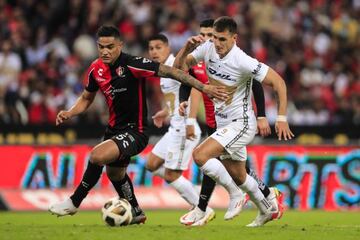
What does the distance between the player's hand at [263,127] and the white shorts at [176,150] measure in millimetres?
2513

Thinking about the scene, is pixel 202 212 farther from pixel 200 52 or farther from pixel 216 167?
pixel 200 52

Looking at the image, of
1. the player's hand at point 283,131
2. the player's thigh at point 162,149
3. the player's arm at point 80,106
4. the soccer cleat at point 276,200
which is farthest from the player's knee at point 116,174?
the player's thigh at point 162,149

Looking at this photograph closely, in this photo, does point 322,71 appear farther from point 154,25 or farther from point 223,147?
point 223,147

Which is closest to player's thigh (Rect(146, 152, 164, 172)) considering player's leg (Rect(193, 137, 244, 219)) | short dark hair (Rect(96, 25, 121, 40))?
player's leg (Rect(193, 137, 244, 219))

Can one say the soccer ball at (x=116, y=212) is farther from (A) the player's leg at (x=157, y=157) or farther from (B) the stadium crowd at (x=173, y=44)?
(B) the stadium crowd at (x=173, y=44)

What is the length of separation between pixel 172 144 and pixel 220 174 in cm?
230

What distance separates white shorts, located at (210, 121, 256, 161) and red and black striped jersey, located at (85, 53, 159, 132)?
99cm

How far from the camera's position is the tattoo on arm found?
11.2 meters

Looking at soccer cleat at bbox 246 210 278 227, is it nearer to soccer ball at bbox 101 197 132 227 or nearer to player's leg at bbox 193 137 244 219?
player's leg at bbox 193 137 244 219

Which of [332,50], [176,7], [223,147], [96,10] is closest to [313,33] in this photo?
[332,50]

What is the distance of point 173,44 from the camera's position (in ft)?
71.8

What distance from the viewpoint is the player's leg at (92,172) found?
451 inches

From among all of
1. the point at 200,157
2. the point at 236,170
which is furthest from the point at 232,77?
the point at 236,170

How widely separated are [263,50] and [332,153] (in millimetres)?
5137
